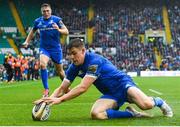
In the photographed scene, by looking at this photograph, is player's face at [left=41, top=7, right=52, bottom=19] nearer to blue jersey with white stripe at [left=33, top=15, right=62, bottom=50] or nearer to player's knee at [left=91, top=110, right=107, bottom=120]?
blue jersey with white stripe at [left=33, top=15, right=62, bottom=50]

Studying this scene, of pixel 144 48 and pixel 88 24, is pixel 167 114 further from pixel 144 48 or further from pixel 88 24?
pixel 88 24

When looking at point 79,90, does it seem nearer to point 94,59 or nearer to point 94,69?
point 94,69

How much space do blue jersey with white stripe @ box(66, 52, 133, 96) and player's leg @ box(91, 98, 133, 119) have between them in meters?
0.20

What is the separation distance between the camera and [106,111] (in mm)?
8242

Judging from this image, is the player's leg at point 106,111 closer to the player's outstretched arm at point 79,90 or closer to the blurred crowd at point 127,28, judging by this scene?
the player's outstretched arm at point 79,90

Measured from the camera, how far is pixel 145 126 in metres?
7.02

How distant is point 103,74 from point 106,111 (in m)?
0.59

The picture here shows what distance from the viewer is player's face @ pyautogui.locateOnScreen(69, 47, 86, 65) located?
7738 mm

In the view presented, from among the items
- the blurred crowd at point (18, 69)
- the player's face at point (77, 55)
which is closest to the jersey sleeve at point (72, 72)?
the player's face at point (77, 55)

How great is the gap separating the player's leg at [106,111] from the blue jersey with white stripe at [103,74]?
198 millimetres

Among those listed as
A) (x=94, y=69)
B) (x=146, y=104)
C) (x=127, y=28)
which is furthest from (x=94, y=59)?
(x=127, y=28)

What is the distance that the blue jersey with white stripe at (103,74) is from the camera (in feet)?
26.5

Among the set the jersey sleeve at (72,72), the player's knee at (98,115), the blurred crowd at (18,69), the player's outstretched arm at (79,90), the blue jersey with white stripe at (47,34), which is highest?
the blue jersey with white stripe at (47,34)

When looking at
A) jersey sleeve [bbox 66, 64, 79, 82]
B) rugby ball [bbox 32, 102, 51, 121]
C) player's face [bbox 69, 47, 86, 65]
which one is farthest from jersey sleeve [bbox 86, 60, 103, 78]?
rugby ball [bbox 32, 102, 51, 121]
